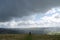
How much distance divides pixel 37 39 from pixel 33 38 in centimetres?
25

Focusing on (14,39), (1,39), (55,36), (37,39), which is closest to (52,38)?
(55,36)

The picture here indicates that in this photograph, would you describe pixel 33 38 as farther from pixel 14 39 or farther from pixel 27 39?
pixel 14 39

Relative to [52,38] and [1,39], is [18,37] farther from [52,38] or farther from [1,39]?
[52,38]

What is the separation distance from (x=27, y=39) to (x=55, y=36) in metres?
1.36

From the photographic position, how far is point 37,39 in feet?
24.5

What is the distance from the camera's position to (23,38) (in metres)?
7.38

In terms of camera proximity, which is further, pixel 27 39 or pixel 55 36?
pixel 55 36

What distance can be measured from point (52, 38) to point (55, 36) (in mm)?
166

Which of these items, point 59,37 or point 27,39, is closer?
point 27,39

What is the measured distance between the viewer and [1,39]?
7.60m

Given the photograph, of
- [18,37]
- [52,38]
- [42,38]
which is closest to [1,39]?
[18,37]

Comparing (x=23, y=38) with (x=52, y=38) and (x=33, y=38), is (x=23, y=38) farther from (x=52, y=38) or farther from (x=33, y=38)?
(x=52, y=38)

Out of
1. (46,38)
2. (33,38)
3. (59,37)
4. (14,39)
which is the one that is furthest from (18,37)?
(59,37)

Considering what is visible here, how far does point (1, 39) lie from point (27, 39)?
1292 mm
